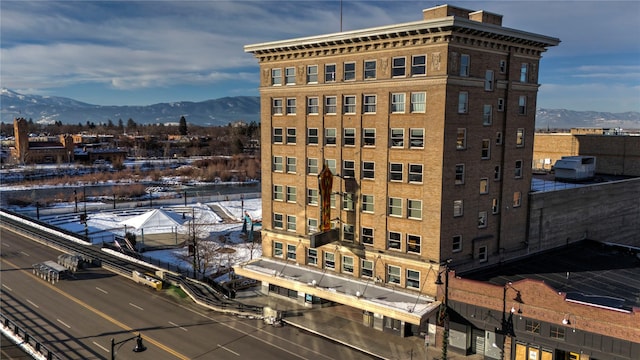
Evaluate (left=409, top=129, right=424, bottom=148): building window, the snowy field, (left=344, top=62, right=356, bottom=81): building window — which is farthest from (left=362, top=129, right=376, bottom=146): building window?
the snowy field

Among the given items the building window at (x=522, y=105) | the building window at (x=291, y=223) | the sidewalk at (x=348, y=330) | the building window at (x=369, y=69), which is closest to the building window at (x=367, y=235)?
the sidewalk at (x=348, y=330)

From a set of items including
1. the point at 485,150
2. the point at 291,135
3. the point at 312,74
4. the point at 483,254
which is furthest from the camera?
the point at 291,135

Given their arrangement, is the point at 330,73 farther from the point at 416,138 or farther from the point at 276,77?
the point at 416,138

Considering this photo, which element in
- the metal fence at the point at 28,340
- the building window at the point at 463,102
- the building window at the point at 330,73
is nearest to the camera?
the metal fence at the point at 28,340

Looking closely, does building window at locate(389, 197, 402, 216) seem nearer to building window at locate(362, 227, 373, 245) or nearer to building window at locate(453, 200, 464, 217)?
building window at locate(362, 227, 373, 245)

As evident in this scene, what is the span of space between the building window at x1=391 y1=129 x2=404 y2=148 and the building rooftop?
10.7 m

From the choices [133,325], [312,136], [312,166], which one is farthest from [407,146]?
[133,325]

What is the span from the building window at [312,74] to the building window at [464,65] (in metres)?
12.2

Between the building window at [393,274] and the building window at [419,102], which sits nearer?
the building window at [419,102]

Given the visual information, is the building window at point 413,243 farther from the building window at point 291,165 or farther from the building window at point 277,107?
the building window at point 277,107

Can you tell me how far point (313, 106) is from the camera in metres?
39.4

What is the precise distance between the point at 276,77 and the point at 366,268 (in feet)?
62.0

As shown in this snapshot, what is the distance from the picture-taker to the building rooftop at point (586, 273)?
2903 cm

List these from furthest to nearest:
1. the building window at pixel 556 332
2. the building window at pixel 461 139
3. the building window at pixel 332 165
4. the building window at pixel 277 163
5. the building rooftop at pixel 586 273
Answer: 1. the building window at pixel 277 163
2. the building window at pixel 332 165
3. the building window at pixel 461 139
4. the building rooftop at pixel 586 273
5. the building window at pixel 556 332
